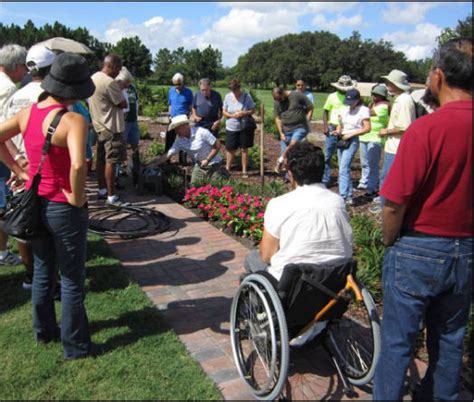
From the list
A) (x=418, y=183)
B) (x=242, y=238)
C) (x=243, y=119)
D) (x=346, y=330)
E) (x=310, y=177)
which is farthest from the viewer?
(x=243, y=119)

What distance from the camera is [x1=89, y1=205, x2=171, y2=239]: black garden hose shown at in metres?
5.35

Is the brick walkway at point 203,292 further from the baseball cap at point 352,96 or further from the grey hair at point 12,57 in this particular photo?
the baseball cap at point 352,96

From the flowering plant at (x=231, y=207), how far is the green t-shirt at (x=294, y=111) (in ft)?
6.36

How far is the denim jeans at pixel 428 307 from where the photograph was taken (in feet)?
6.82

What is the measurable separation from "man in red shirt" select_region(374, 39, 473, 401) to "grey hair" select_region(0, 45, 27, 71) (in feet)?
11.3

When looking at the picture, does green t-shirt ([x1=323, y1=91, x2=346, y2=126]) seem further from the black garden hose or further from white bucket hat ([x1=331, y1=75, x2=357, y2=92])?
the black garden hose

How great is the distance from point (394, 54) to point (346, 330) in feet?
373

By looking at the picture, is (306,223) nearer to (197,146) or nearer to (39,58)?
(39,58)

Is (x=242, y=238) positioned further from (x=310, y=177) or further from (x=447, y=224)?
(x=447, y=224)

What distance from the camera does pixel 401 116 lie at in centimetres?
530

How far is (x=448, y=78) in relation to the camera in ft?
6.66

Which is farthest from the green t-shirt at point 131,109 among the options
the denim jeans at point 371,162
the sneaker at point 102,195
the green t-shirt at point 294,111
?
the denim jeans at point 371,162

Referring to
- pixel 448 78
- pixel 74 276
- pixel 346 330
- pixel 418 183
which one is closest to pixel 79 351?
pixel 74 276

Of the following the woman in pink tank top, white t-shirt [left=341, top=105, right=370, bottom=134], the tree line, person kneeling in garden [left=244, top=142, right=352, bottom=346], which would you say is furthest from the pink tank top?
the tree line
